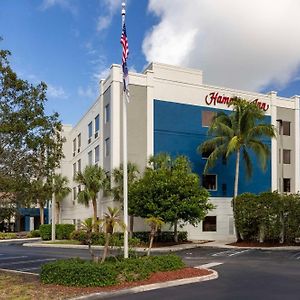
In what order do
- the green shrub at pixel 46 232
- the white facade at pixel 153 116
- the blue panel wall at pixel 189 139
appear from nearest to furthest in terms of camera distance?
the white facade at pixel 153 116, the blue panel wall at pixel 189 139, the green shrub at pixel 46 232

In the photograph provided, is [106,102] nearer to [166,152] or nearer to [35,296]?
[166,152]

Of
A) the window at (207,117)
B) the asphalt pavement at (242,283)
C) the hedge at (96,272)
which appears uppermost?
the window at (207,117)

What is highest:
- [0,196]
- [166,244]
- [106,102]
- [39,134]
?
[106,102]

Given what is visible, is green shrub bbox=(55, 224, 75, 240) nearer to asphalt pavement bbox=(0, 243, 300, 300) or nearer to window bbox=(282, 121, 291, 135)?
asphalt pavement bbox=(0, 243, 300, 300)

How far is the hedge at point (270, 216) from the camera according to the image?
3219 centimetres

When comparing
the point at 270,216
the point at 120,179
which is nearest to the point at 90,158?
the point at 120,179

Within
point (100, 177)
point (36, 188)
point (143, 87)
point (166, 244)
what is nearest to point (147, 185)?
point (166, 244)

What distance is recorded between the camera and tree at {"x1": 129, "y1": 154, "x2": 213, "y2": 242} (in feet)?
104

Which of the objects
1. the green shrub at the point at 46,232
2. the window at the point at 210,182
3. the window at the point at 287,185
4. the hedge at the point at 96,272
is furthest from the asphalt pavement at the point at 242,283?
the window at the point at 287,185

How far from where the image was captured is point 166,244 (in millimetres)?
34875

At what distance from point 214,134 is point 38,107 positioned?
82.6 feet

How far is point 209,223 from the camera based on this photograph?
41.4 metres

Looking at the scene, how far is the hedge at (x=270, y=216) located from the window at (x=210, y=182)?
26.2ft

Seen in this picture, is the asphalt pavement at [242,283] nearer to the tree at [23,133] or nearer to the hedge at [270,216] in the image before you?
the tree at [23,133]
